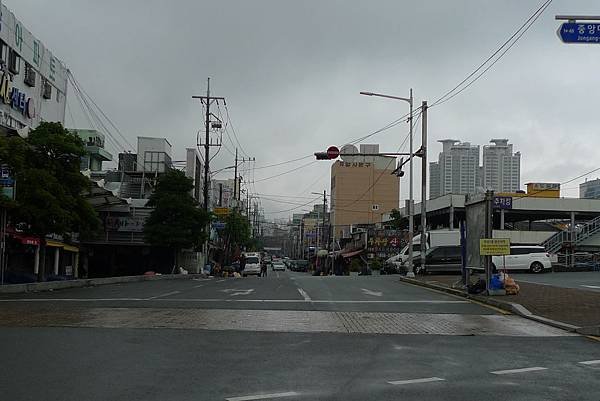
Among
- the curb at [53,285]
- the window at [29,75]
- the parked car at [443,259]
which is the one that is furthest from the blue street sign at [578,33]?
the parked car at [443,259]

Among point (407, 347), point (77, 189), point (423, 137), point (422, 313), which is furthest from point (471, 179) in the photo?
point (407, 347)

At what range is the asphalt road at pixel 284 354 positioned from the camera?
24.0ft

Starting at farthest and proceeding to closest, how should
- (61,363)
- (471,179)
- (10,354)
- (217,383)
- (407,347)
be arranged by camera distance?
A: 1. (471,179)
2. (407,347)
3. (10,354)
4. (61,363)
5. (217,383)

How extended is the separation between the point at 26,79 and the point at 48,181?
8.56 meters

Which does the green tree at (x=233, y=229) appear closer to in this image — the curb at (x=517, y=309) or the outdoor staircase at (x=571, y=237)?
the outdoor staircase at (x=571, y=237)

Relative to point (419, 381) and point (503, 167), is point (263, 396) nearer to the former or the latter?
point (419, 381)

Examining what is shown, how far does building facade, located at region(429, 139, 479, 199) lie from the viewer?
2245 inches

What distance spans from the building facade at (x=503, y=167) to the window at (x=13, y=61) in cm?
3996

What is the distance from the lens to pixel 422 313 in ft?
53.6

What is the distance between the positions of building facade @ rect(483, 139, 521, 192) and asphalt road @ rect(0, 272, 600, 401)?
41.8m

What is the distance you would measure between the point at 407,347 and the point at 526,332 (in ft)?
12.0

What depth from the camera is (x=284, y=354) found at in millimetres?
9766

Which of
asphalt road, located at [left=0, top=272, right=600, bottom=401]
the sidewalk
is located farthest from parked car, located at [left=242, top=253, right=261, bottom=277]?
asphalt road, located at [left=0, top=272, right=600, bottom=401]

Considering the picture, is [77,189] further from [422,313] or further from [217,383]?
[217,383]
